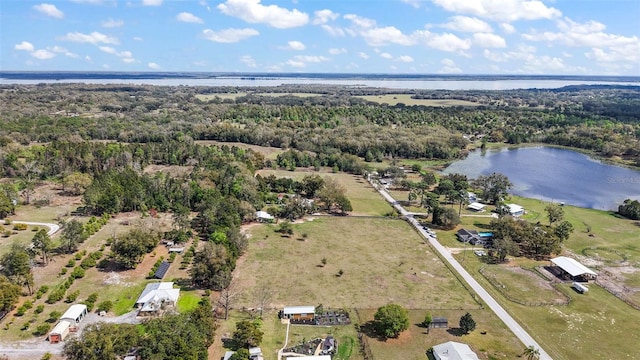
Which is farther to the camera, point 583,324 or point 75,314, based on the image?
point 583,324

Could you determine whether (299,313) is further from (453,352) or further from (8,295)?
(8,295)

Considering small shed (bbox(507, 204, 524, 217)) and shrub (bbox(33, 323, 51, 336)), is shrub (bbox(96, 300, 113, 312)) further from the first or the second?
small shed (bbox(507, 204, 524, 217))

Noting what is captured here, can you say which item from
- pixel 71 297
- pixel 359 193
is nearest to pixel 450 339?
pixel 71 297

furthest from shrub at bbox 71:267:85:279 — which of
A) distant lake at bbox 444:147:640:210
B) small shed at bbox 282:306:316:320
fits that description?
distant lake at bbox 444:147:640:210

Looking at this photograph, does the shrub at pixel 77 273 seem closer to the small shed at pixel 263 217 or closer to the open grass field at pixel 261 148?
the small shed at pixel 263 217

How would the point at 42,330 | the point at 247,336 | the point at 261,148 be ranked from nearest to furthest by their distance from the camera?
the point at 247,336
the point at 42,330
the point at 261,148

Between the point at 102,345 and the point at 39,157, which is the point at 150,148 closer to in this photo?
the point at 39,157
